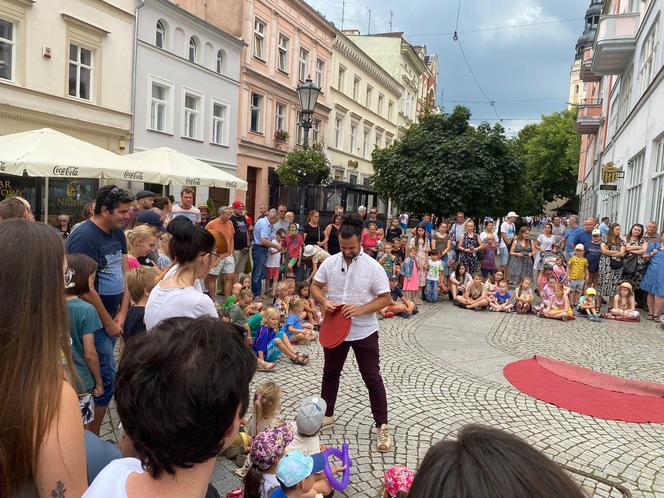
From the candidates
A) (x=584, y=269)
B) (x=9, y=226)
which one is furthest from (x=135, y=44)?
(x=9, y=226)

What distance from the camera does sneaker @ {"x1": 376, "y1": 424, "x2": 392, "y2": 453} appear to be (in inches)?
164

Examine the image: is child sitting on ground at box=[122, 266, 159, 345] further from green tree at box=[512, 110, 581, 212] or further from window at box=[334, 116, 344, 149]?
green tree at box=[512, 110, 581, 212]

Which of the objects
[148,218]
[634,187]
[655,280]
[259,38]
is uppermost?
[259,38]

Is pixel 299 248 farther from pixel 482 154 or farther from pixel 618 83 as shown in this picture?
pixel 618 83

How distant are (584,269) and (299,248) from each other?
20.0 feet

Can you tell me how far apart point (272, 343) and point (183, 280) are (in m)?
3.55

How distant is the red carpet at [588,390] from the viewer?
5.30m

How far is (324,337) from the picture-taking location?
14.1ft

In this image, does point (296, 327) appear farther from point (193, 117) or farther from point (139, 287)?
point (193, 117)

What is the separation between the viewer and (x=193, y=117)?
21.8 m

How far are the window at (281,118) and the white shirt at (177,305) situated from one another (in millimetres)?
25189

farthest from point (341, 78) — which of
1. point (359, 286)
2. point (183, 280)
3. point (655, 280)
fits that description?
point (183, 280)

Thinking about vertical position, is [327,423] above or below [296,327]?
below

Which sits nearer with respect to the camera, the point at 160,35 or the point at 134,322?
the point at 134,322
